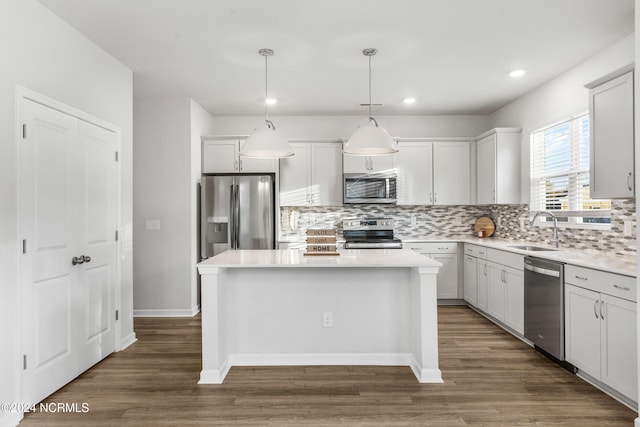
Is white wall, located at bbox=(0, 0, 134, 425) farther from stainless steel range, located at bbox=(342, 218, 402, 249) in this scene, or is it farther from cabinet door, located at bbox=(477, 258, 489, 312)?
cabinet door, located at bbox=(477, 258, 489, 312)

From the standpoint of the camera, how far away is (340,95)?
481cm

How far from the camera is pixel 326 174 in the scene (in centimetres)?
553

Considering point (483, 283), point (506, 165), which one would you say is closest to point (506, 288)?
point (483, 283)

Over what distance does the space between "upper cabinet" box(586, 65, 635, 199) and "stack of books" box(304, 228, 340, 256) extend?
2.06 m

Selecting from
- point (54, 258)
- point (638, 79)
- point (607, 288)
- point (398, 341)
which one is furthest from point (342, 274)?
point (638, 79)

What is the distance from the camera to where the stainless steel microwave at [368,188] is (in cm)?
545

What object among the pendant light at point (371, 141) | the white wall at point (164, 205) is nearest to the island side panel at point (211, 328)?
the pendant light at point (371, 141)

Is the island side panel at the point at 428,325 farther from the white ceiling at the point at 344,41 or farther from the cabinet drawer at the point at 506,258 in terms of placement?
the white ceiling at the point at 344,41

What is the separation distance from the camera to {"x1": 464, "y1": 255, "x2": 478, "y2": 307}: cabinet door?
492cm

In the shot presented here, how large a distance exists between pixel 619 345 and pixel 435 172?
334 centimetres

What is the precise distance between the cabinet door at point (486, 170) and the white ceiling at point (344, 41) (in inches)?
26.4

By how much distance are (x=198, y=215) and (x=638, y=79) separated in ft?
14.6

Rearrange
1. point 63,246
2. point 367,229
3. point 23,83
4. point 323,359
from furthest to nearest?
point 367,229
point 323,359
point 63,246
point 23,83

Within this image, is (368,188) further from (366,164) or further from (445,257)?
(445,257)
